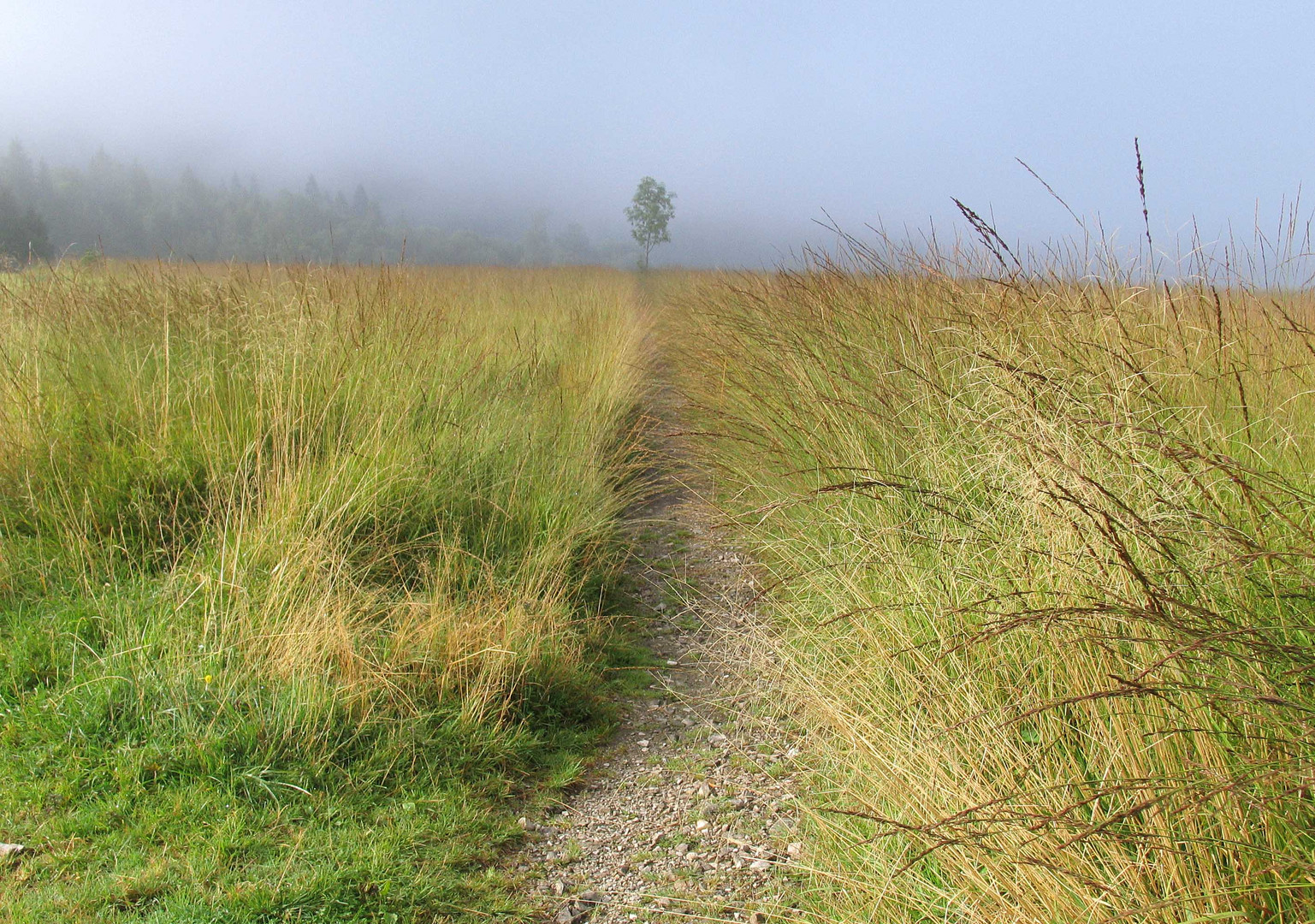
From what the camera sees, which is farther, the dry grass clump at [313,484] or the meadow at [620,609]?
the dry grass clump at [313,484]

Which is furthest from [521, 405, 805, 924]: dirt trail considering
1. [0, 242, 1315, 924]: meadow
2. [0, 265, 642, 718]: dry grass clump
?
[0, 265, 642, 718]: dry grass clump

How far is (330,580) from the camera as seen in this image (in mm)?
2816

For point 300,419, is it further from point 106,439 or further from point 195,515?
point 106,439

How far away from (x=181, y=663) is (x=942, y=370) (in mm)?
3177

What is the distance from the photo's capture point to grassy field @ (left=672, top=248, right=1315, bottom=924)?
1.24m

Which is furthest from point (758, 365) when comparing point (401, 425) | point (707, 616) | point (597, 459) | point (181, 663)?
point (181, 663)

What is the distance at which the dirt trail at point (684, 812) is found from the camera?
1.93 meters

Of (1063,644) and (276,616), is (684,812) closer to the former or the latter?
(1063,644)

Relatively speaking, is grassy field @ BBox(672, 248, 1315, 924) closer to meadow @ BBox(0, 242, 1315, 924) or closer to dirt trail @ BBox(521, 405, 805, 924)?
meadow @ BBox(0, 242, 1315, 924)

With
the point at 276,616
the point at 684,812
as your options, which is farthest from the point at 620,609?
the point at 276,616

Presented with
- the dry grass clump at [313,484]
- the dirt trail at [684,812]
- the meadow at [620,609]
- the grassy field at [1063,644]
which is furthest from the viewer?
the dry grass clump at [313,484]

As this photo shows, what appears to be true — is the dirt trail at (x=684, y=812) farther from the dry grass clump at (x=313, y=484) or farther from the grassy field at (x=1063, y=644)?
the dry grass clump at (x=313, y=484)

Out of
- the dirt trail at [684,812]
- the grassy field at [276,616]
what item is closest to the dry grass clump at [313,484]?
the grassy field at [276,616]

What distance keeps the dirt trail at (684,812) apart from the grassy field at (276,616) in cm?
15
